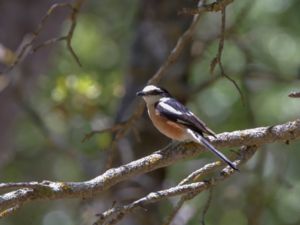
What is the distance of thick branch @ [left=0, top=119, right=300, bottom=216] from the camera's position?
9.62 feet

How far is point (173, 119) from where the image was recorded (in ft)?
15.8

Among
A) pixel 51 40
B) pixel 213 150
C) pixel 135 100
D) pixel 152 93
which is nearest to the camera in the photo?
pixel 213 150

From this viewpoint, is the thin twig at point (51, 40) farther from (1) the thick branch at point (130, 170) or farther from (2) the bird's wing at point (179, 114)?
(1) the thick branch at point (130, 170)

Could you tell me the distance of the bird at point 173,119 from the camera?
4281mm

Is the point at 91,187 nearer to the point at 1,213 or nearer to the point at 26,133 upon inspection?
the point at 1,213

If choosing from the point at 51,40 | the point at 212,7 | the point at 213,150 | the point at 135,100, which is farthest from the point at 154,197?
the point at 135,100

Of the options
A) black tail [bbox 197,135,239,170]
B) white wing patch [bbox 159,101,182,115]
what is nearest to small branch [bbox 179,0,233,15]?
black tail [bbox 197,135,239,170]

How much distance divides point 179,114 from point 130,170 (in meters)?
1.63

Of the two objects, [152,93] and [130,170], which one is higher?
[130,170]

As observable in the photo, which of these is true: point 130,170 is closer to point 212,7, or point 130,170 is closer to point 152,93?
point 212,7

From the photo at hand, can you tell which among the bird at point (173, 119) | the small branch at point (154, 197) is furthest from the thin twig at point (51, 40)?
the small branch at point (154, 197)

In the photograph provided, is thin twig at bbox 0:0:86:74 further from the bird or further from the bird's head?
the bird's head

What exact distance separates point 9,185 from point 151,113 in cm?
234

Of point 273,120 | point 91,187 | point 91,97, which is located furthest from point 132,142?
point 91,187
